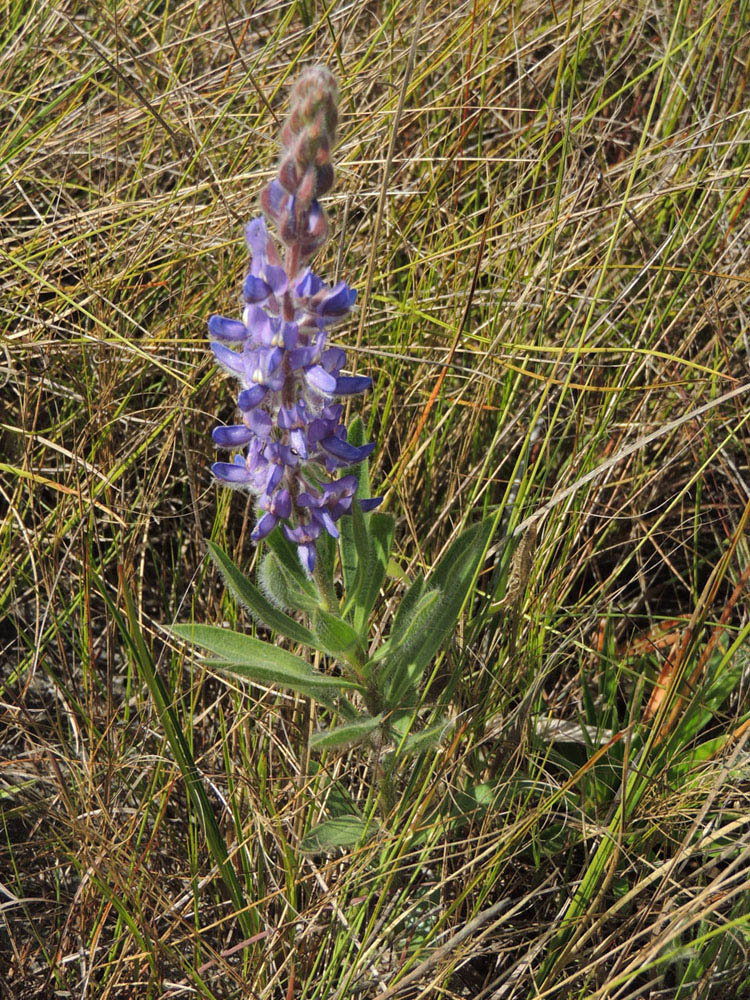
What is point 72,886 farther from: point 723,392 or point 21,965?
point 723,392

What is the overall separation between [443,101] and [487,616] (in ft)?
6.89

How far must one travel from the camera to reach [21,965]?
2.71 meters

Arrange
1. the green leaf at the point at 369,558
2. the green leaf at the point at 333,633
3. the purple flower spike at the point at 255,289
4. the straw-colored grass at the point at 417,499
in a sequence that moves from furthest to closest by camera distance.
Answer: the straw-colored grass at the point at 417,499 < the green leaf at the point at 369,558 < the green leaf at the point at 333,633 < the purple flower spike at the point at 255,289

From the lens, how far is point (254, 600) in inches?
95.7

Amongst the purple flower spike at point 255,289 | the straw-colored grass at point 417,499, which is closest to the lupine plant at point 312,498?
the purple flower spike at point 255,289

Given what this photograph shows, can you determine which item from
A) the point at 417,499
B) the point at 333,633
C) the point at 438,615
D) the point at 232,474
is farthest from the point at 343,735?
the point at 417,499

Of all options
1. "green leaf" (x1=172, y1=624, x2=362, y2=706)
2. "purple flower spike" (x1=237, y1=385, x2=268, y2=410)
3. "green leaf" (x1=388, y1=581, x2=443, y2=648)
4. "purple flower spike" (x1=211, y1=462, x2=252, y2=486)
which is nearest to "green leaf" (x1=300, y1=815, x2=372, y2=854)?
"green leaf" (x1=172, y1=624, x2=362, y2=706)

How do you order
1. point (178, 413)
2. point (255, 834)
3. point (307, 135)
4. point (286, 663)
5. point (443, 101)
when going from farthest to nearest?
point (443, 101) < point (178, 413) < point (255, 834) < point (286, 663) < point (307, 135)

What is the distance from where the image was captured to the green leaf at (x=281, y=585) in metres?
2.51

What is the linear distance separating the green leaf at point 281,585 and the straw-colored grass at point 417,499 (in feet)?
1.31

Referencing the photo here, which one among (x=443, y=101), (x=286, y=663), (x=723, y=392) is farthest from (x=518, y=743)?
(x=443, y=101)

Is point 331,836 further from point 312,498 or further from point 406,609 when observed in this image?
point 312,498

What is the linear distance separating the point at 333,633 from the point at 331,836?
25.1 inches

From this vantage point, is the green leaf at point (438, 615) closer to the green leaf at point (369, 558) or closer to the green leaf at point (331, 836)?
the green leaf at point (369, 558)
